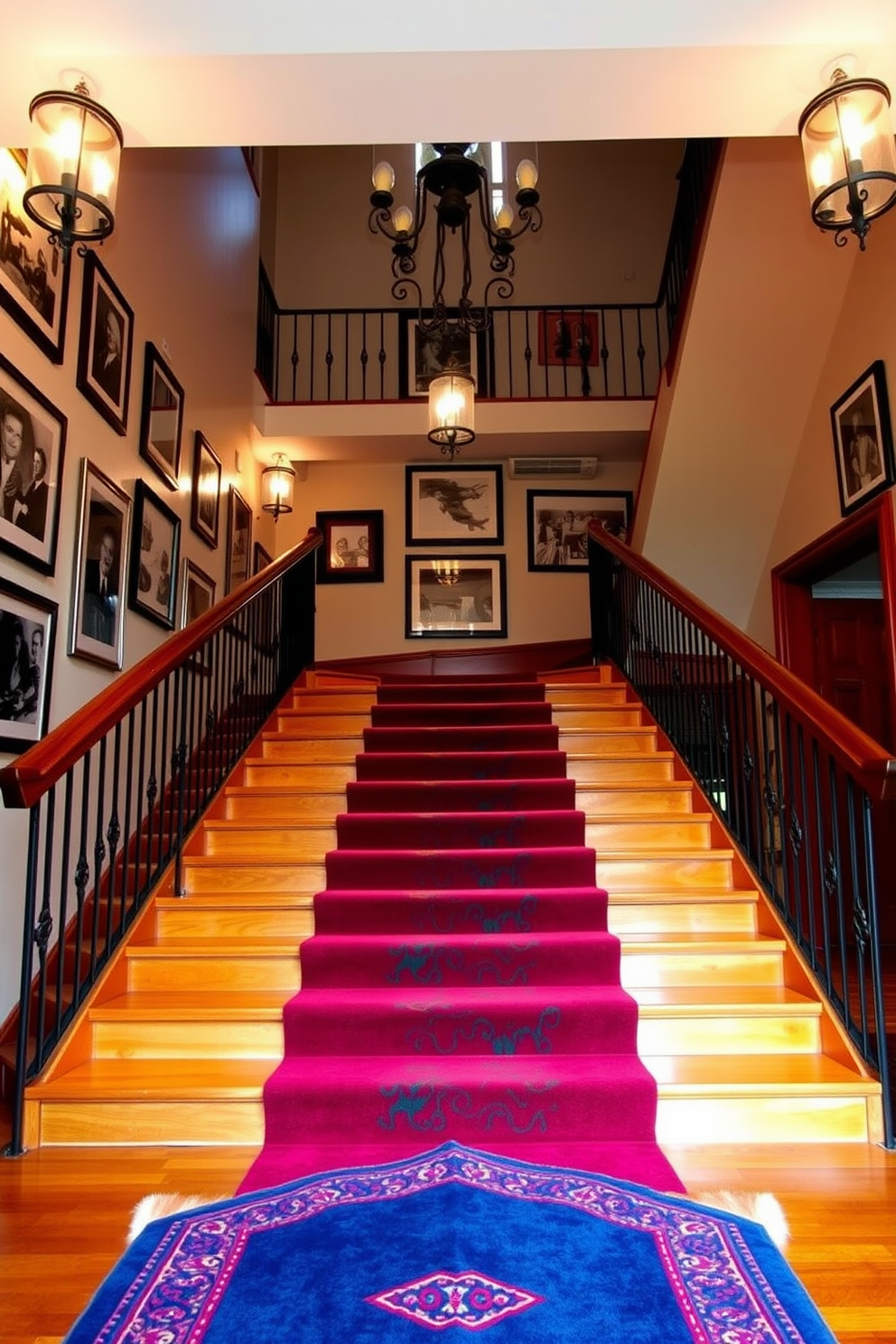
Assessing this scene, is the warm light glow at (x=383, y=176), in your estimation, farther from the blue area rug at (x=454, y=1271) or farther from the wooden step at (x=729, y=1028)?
the blue area rug at (x=454, y=1271)

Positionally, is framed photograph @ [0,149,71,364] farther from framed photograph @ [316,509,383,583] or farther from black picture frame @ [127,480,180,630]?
framed photograph @ [316,509,383,583]

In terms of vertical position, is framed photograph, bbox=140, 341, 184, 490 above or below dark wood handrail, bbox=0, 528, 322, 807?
above

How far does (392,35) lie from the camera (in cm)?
216

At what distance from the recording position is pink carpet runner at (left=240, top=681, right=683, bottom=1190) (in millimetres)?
2074

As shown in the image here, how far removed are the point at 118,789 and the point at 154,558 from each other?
1.49 m

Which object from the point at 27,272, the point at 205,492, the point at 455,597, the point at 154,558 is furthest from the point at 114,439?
the point at 455,597

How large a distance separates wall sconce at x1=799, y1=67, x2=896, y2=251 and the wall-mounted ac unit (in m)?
4.56

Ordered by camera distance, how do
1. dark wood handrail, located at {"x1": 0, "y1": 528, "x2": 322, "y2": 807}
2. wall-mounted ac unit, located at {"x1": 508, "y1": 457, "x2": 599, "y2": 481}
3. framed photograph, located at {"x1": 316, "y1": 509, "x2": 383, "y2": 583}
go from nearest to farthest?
dark wood handrail, located at {"x1": 0, "y1": 528, "x2": 322, "y2": 807}
wall-mounted ac unit, located at {"x1": 508, "y1": 457, "x2": 599, "y2": 481}
framed photograph, located at {"x1": 316, "y1": 509, "x2": 383, "y2": 583}

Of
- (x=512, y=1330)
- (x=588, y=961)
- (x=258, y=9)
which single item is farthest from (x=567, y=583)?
(x=512, y=1330)

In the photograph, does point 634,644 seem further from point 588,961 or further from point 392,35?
point 392,35

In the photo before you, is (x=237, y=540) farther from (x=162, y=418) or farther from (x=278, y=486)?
(x=162, y=418)

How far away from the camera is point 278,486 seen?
20.5 ft

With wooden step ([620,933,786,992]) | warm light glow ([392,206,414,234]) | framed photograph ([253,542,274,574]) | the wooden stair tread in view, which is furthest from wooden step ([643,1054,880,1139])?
framed photograph ([253,542,274,574])

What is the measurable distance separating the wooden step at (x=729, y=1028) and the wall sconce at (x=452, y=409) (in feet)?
10.9
